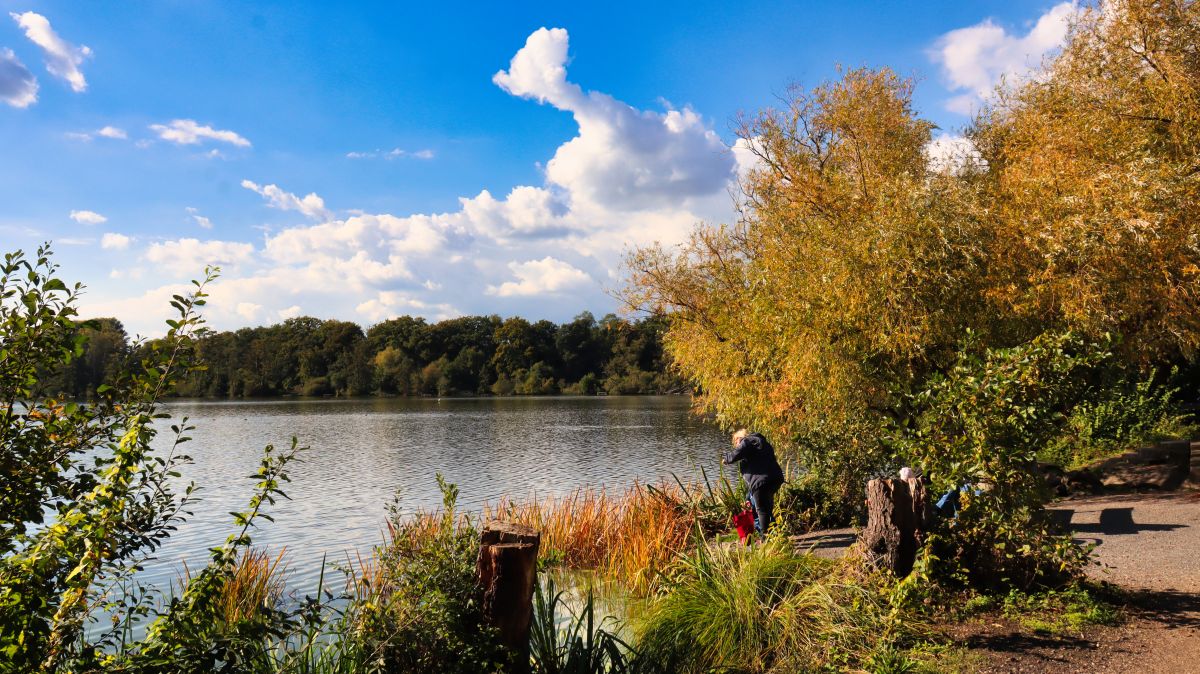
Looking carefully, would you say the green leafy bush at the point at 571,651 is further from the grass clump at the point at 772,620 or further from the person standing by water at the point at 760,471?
the person standing by water at the point at 760,471

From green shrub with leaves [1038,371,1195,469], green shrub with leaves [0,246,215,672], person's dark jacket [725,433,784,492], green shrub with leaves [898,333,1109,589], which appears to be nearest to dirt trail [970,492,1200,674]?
green shrub with leaves [898,333,1109,589]

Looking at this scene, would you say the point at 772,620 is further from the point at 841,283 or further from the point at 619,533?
the point at 841,283

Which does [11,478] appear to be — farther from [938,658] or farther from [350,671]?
[938,658]

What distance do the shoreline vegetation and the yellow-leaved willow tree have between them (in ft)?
0.19

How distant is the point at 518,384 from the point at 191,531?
85772 millimetres

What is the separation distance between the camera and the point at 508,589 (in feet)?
16.0

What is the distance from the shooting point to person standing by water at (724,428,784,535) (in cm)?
972

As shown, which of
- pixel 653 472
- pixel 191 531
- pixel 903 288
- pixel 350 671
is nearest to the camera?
pixel 350 671

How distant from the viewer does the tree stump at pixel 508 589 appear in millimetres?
4867

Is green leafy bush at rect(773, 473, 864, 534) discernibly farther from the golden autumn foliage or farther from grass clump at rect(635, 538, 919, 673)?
grass clump at rect(635, 538, 919, 673)

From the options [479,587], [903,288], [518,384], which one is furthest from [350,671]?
[518,384]

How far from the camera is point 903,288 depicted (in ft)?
39.1

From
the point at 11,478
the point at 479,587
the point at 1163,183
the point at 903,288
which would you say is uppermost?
the point at 1163,183

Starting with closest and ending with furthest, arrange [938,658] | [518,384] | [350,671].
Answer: [350,671]
[938,658]
[518,384]
